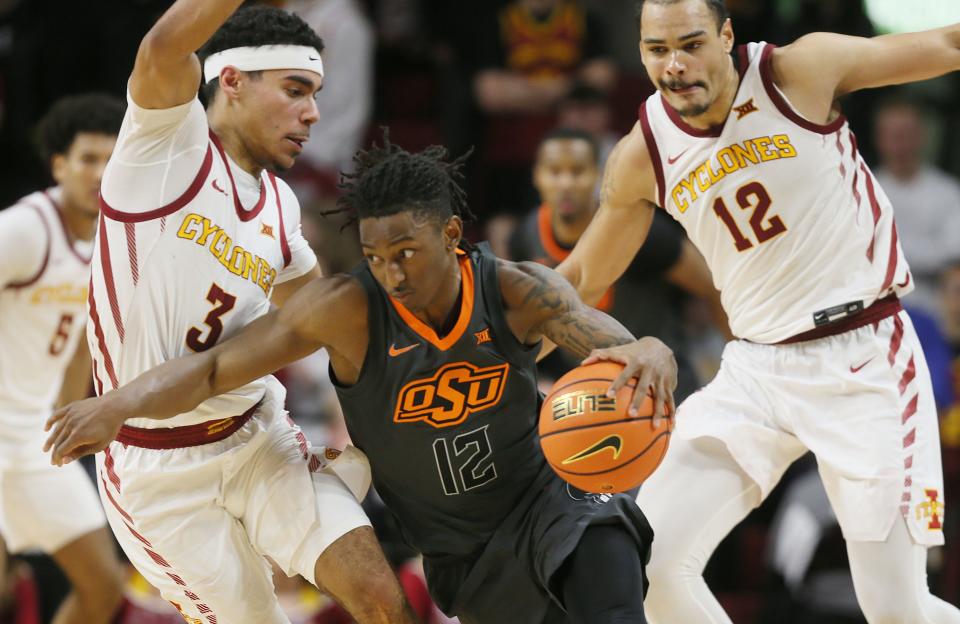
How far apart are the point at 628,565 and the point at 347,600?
3.15 feet

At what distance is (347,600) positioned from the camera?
4.89 m

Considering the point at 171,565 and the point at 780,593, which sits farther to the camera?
the point at 780,593

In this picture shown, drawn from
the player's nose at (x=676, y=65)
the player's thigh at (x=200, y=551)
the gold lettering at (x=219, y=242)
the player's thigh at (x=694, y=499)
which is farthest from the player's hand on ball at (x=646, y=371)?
the player's thigh at (x=200, y=551)

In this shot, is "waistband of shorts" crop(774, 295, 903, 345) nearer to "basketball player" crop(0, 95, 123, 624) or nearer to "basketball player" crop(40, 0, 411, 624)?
"basketball player" crop(40, 0, 411, 624)

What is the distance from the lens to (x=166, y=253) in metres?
4.99

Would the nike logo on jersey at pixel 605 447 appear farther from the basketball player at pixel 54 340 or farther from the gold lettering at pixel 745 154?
the basketball player at pixel 54 340

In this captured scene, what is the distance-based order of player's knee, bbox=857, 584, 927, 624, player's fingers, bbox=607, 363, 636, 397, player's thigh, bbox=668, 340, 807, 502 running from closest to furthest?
player's fingers, bbox=607, 363, 636, 397 → player's knee, bbox=857, 584, 927, 624 → player's thigh, bbox=668, 340, 807, 502

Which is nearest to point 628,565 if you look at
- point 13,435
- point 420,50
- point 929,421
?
point 929,421

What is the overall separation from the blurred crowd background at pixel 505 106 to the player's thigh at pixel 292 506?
353 centimetres

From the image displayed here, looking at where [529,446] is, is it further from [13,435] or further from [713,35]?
[13,435]

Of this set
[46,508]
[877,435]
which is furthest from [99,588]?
[877,435]

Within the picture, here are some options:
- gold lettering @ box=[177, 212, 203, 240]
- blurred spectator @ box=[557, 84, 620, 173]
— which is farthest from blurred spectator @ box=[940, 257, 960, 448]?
gold lettering @ box=[177, 212, 203, 240]

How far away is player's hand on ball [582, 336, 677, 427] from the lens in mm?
4625

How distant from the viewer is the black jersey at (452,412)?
5004mm
